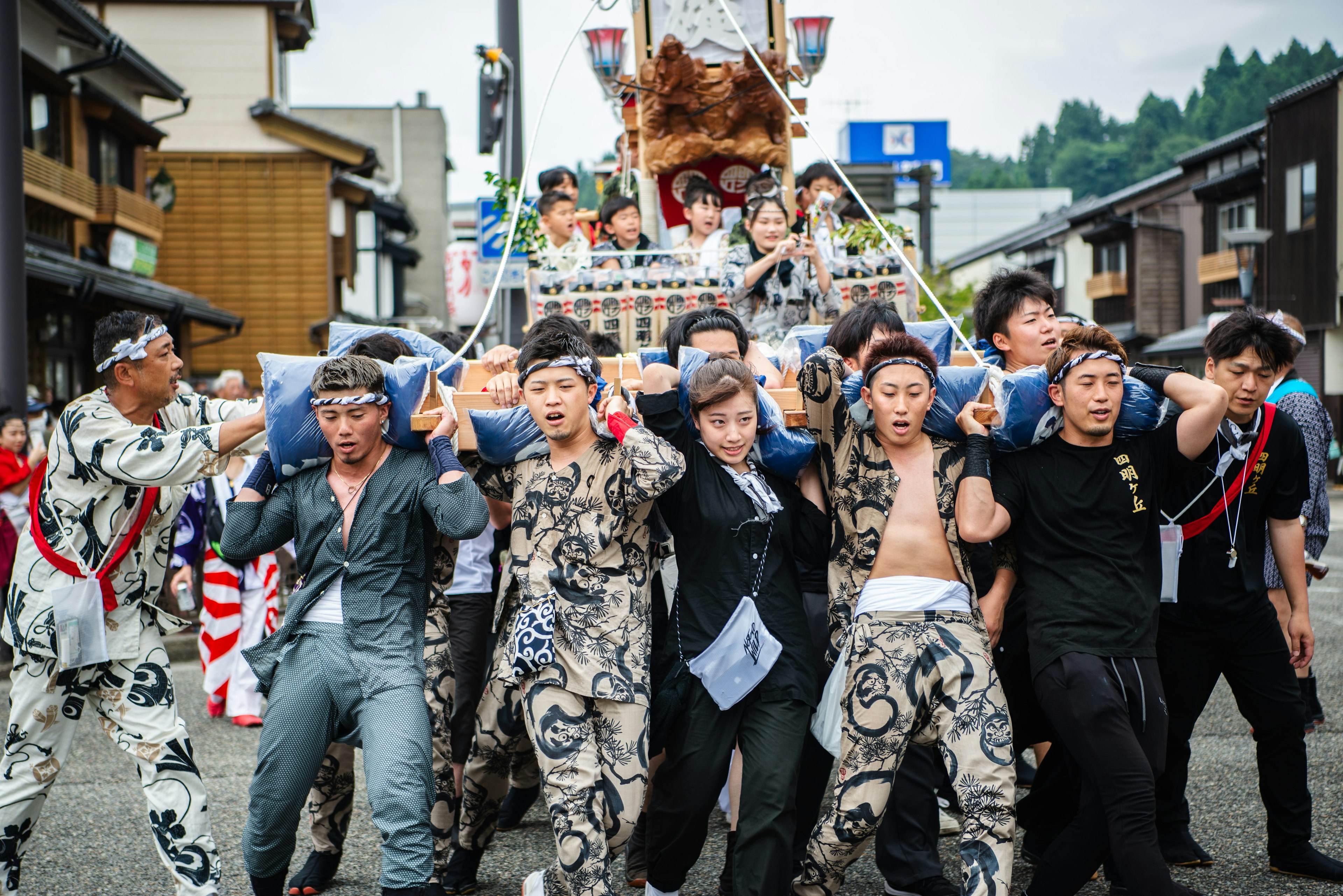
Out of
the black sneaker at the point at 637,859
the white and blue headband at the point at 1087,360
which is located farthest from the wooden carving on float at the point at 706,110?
the black sneaker at the point at 637,859

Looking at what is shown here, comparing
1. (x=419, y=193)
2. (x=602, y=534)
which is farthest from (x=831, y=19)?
(x=419, y=193)

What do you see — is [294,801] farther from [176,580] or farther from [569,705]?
[176,580]

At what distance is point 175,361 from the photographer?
4367mm

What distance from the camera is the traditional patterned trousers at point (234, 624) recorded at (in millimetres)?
7434

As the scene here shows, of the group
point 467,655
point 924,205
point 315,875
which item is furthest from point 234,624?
point 924,205

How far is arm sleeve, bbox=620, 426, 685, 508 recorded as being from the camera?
3701 millimetres

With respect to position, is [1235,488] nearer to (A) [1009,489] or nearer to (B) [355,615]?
(A) [1009,489]

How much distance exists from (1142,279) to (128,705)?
34.0m

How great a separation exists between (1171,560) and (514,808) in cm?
312

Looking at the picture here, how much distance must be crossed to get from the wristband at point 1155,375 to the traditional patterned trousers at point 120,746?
3630 mm

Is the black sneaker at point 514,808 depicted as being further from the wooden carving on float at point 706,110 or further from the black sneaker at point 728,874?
the wooden carving on float at point 706,110

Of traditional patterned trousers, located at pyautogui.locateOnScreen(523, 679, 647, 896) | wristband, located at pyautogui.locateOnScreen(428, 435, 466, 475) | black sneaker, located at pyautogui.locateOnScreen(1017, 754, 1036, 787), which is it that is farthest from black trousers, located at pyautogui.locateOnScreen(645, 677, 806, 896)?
black sneaker, located at pyautogui.locateOnScreen(1017, 754, 1036, 787)

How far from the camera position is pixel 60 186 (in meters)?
17.3

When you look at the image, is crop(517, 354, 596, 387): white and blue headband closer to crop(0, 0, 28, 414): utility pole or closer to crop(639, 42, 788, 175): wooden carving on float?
crop(639, 42, 788, 175): wooden carving on float
